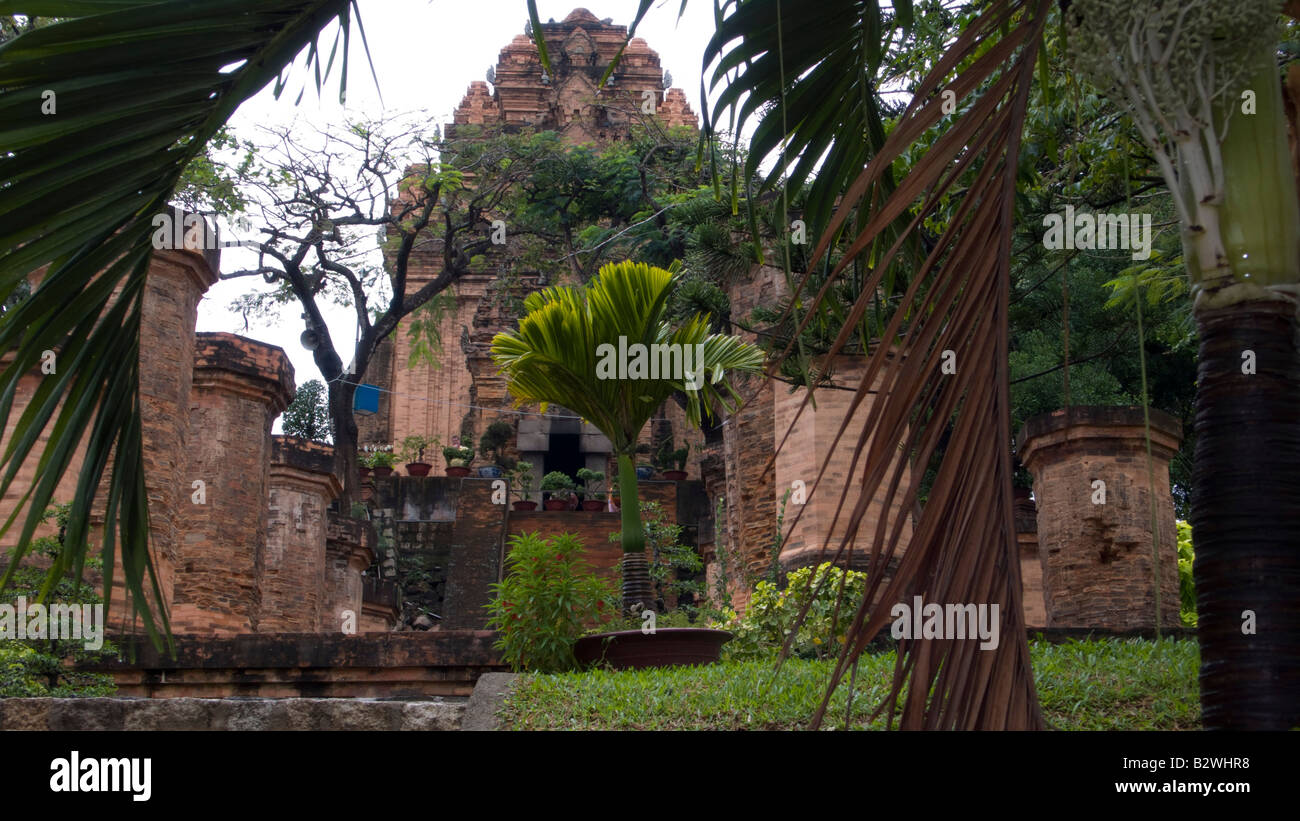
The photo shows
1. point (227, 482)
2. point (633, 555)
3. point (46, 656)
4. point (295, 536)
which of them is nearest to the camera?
point (46, 656)

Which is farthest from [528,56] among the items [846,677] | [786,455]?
[846,677]

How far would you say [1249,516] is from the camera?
2.91 m

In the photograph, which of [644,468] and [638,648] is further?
[644,468]

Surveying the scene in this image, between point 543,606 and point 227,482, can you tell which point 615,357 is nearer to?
point 543,606

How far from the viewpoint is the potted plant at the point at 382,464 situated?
26156mm

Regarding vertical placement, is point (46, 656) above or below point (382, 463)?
below

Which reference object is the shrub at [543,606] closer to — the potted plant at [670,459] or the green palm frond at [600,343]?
the green palm frond at [600,343]

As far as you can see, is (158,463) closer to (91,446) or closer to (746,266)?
(746,266)

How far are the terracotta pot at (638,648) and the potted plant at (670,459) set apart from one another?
18.6m

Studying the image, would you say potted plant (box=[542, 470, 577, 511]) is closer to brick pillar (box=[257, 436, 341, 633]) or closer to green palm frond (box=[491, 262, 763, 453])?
brick pillar (box=[257, 436, 341, 633])

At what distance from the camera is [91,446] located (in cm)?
305

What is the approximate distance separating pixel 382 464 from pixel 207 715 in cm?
2078

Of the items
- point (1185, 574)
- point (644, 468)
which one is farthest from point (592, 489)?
point (1185, 574)

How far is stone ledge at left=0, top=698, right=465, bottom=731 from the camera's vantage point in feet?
19.2
